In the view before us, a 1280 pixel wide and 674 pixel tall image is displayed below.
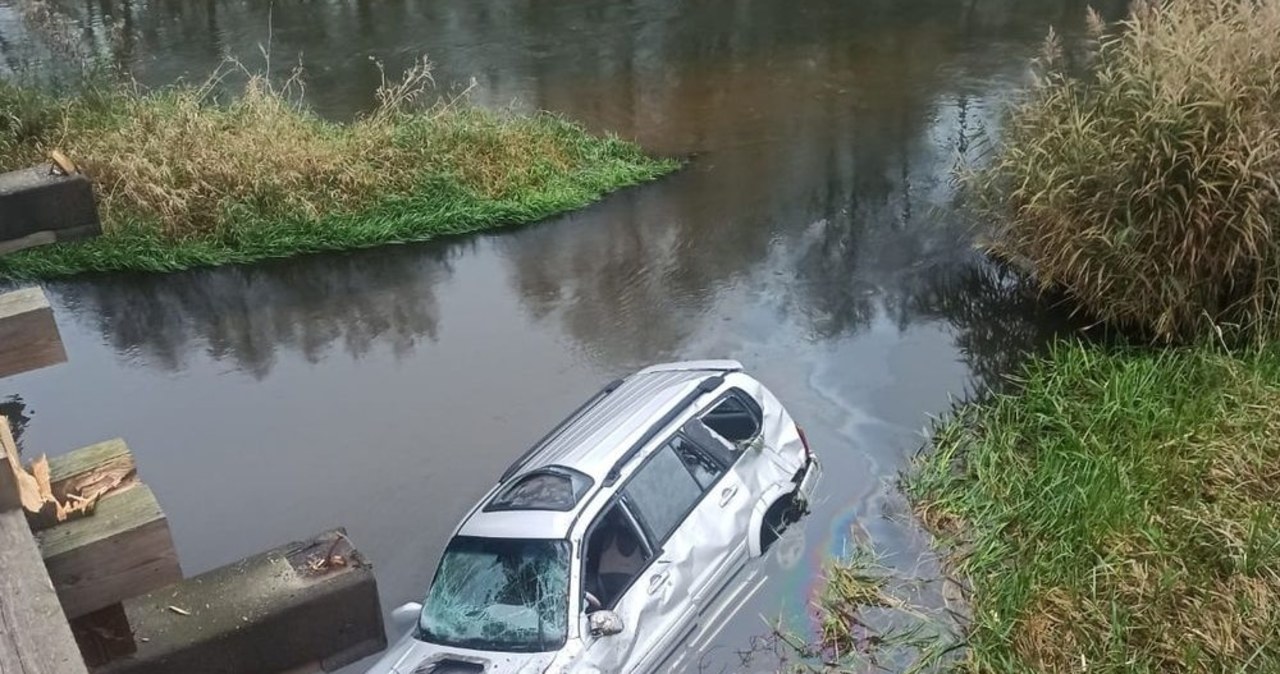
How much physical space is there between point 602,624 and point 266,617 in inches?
148

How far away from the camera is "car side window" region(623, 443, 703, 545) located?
636 centimetres

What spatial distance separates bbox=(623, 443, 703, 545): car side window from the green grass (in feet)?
5.82

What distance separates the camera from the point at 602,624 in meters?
5.74

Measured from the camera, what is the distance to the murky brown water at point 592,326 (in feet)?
27.8

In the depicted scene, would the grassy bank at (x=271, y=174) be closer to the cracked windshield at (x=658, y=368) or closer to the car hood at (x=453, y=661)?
the cracked windshield at (x=658, y=368)

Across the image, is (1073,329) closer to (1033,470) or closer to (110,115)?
(1033,470)

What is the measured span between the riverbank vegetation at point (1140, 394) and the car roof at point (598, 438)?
1953 millimetres

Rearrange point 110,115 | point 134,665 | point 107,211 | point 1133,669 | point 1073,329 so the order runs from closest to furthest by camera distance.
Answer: point 134,665
point 1133,669
point 1073,329
point 107,211
point 110,115

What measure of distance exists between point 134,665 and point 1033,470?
22.2 feet

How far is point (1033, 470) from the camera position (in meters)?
7.82

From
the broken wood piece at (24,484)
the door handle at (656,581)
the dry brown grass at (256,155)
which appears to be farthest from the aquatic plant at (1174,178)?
the broken wood piece at (24,484)

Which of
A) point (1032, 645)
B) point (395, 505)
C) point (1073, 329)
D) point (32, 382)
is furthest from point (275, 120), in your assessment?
point (1032, 645)

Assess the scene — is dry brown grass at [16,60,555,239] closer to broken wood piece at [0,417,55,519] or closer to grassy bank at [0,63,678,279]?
grassy bank at [0,63,678,279]

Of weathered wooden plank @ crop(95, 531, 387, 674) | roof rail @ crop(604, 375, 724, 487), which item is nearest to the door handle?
roof rail @ crop(604, 375, 724, 487)
